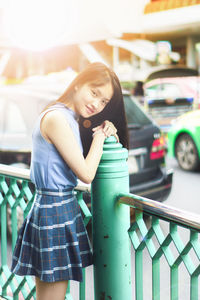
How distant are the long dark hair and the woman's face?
0.02m

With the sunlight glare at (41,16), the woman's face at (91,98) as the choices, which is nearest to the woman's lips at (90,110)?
the woman's face at (91,98)

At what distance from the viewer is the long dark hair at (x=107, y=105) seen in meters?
1.71

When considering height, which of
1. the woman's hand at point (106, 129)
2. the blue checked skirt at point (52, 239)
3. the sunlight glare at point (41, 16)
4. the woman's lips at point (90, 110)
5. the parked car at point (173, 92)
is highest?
the sunlight glare at point (41, 16)

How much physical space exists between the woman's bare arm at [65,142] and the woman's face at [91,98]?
0.13m

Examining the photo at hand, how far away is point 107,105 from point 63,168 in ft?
1.06

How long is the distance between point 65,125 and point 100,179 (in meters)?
0.34

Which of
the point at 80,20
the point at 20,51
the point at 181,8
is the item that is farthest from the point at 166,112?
the point at 20,51

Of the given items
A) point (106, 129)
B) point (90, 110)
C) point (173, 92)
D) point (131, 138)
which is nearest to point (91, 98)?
point (90, 110)

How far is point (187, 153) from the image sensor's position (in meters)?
7.82

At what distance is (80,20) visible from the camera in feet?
44.3

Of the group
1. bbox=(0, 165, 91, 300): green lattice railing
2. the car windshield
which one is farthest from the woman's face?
the car windshield

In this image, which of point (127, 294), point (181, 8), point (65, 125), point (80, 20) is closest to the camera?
point (65, 125)

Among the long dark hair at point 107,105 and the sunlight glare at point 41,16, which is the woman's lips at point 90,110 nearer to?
the long dark hair at point 107,105

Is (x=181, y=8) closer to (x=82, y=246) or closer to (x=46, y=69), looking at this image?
(x=46, y=69)
